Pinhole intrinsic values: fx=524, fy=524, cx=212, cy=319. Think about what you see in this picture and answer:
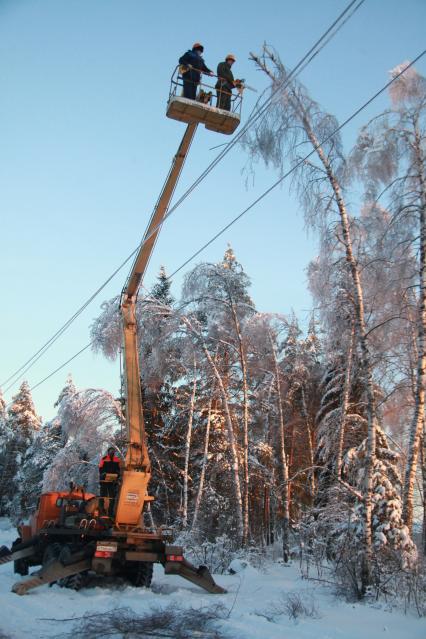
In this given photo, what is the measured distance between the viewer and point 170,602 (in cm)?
798

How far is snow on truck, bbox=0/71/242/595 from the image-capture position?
932 cm

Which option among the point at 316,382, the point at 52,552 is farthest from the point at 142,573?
the point at 316,382

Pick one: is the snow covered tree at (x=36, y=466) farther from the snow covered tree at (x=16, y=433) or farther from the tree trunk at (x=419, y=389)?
the tree trunk at (x=419, y=389)

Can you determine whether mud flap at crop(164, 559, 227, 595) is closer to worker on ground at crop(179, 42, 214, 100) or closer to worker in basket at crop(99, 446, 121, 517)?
worker in basket at crop(99, 446, 121, 517)

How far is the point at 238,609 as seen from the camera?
7.91 meters

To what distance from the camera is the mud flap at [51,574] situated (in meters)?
8.59

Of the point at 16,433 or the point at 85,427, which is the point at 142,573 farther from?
the point at 16,433

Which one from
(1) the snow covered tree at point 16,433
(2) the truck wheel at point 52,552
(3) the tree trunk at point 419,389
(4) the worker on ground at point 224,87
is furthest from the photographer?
(1) the snow covered tree at point 16,433

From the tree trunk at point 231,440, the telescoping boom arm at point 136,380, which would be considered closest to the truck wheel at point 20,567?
the telescoping boom arm at point 136,380

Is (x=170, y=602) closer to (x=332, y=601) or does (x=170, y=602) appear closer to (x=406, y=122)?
(x=332, y=601)

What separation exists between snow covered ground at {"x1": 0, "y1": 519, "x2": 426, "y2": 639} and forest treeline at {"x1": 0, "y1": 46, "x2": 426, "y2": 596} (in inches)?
43.2

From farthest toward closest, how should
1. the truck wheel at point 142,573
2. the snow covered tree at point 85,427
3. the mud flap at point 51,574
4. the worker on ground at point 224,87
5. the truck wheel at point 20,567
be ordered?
the snow covered tree at point 85,427 < the truck wheel at point 20,567 < the worker on ground at point 224,87 < the truck wheel at point 142,573 < the mud flap at point 51,574

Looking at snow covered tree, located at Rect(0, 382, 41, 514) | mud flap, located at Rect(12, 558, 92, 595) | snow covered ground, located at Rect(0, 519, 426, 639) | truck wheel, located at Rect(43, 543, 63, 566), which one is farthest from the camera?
snow covered tree, located at Rect(0, 382, 41, 514)

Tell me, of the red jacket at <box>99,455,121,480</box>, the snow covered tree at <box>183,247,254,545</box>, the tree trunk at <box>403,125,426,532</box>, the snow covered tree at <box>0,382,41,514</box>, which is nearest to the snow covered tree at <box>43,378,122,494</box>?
the snow covered tree at <box>183,247,254,545</box>
